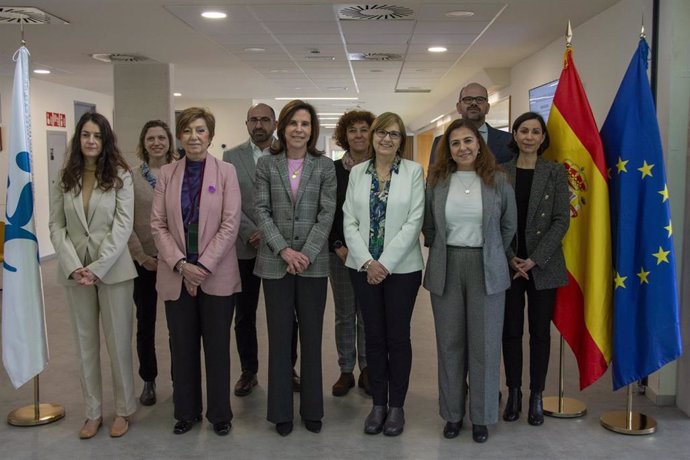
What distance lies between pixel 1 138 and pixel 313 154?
805 centimetres

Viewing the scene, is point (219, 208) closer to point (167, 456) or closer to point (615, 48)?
point (167, 456)

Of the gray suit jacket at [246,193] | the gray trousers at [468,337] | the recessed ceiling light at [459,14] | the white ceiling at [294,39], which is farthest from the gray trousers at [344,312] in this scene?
the recessed ceiling light at [459,14]

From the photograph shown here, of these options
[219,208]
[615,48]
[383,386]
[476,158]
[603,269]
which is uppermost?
[615,48]

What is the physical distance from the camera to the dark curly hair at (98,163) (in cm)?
368

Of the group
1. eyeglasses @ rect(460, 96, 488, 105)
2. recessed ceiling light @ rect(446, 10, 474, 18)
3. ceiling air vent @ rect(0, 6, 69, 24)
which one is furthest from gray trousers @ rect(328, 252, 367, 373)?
ceiling air vent @ rect(0, 6, 69, 24)

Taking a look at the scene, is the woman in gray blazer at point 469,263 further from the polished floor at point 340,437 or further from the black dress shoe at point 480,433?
the polished floor at point 340,437

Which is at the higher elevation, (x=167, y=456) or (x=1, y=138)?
(x=1, y=138)

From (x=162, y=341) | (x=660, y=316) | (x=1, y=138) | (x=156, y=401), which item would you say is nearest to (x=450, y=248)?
(x=660, y=316)

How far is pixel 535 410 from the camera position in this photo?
3.93 meters

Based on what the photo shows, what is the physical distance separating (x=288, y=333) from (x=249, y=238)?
73 cm

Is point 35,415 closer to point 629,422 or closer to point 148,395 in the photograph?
point 148,395

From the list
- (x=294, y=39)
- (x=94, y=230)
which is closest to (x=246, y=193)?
(x=94, y=230)

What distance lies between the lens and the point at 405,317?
3.67 meters

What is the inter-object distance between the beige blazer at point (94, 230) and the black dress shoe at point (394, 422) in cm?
167
